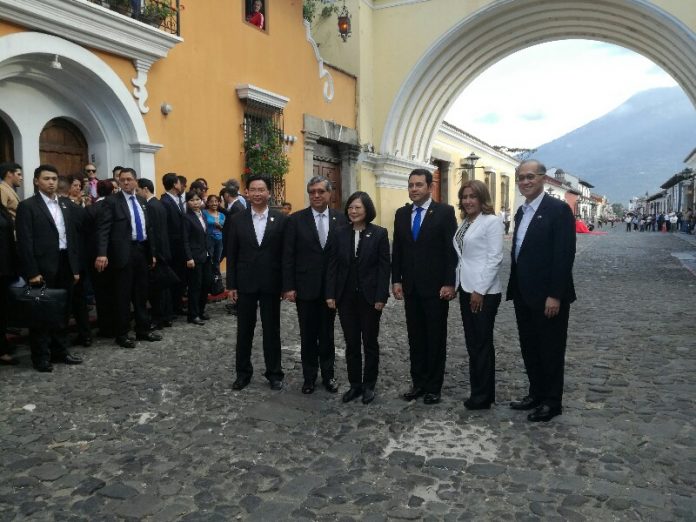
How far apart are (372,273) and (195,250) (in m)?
3.47

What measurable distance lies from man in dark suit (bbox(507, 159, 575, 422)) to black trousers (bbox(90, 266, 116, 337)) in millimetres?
4280

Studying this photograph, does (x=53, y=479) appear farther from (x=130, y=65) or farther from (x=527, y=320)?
(x=130, y=65)

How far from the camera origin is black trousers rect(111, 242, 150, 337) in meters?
5.99

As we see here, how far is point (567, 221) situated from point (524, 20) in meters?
13.1

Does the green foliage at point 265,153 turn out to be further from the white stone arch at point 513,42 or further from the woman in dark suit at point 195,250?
the white stone arch at point 513,42

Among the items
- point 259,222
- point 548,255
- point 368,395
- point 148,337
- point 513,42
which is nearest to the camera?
point 548,255

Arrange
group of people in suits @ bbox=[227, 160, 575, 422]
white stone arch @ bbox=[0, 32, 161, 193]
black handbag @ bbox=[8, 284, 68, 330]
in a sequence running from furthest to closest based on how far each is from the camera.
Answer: white stone arch @ bbox=[0, 32, 161, 193]
black handbag @ bbox=[8, 284, 68, 330]
group of people in suits @ bbox=[227, 160, 575, 422]

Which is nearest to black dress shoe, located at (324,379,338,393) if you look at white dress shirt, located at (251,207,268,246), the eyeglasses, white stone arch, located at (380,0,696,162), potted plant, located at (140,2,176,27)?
white dress shirt, located at (251,207,268,246)

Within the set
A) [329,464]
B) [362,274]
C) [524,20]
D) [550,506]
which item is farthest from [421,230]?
[524,20]

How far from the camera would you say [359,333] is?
14.8 feet

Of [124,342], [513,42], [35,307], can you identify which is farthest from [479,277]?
[513,42]

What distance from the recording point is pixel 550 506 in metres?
2.81

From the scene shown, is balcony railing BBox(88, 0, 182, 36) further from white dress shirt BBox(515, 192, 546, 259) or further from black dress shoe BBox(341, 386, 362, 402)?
white dress shirt BBox(515, 192, 546, 259)

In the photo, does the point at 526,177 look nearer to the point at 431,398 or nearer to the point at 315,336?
the point at 431,398
